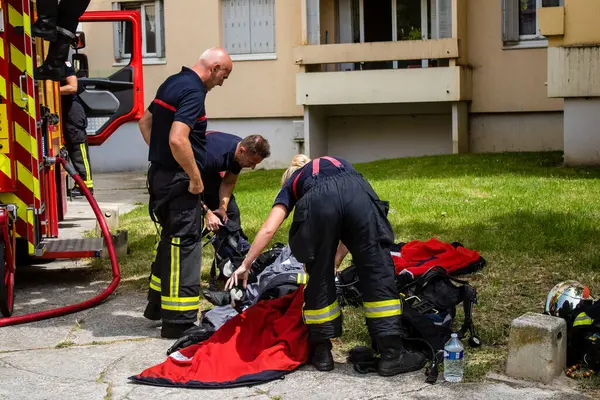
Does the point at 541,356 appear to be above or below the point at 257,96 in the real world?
below

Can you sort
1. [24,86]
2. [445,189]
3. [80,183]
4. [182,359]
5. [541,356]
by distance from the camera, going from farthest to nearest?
[445,189] < [80,183] < [24,86] < [182,359] < [541,356]

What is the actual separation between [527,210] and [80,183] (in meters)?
4.68

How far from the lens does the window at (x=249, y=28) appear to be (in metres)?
19.8

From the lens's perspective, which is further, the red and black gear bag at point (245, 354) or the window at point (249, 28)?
the window at point (249, 28)

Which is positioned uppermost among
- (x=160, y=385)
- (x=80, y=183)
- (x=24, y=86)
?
(x=24, y=86)

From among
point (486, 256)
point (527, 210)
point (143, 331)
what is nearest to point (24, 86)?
point (143, 331)

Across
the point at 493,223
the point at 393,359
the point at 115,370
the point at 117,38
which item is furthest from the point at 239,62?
the point at 393,359

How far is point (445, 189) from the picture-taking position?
38.0 feet

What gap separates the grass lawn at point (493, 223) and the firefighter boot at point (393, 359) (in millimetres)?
329

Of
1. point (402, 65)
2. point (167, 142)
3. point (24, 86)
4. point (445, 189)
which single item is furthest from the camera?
point (402, 65)

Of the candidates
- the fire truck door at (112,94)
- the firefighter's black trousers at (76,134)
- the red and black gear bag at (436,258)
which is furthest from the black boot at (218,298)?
the fire truck door at (112,94)

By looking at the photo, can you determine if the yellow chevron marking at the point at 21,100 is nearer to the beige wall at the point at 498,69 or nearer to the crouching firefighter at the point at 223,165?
the crouching firefighter at the point at 223,165

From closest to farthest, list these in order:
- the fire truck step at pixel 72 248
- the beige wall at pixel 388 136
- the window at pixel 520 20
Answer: the fire truck step at pixel 72 248 → the window at pixel 520 20 → the beige wall at pixel 388 136

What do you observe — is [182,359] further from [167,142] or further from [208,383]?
[167,142]
